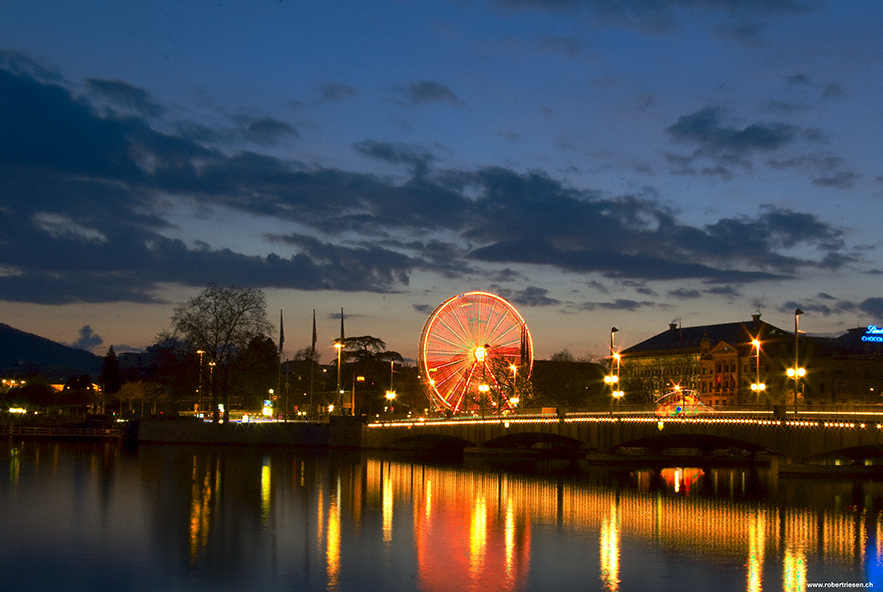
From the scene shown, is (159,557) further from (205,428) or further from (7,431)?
(7,431)

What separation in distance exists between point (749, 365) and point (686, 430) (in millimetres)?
96477

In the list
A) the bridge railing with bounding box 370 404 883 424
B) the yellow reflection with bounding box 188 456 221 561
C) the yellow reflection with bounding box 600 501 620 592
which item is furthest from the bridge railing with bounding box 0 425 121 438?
the yellow reflection with bounding box 600 501 620 592

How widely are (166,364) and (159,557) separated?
92879mm

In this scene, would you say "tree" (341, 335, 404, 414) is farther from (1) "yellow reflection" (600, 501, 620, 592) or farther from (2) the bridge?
(1) "yellow reflection" (600, 501, 620, 592)

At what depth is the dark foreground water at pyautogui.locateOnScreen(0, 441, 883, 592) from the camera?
3102 cm

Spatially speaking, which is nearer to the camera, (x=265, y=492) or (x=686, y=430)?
(x=265, y=492)

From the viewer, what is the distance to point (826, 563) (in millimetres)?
34625

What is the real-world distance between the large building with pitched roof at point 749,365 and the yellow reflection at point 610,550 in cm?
9047

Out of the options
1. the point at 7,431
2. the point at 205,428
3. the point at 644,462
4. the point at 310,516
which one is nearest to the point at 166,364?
the point at 205,428

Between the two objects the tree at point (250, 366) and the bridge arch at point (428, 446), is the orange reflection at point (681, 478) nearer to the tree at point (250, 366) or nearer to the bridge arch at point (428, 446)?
the bridge arch at point (428, 446)

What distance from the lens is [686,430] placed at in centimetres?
6625

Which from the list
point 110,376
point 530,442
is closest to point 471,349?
point 530,442

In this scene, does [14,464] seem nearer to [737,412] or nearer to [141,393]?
[737,412]

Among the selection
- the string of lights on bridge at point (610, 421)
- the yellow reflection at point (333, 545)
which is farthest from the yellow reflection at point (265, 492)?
the string of lights on bridge at point (610, 421)
